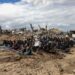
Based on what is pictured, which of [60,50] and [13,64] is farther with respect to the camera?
[60,50]

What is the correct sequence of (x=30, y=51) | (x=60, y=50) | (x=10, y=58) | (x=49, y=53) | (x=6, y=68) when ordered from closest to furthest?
(x=6, y=68), (x=10, y=58), (x=30, y=51), (x=49, y=53), (x=60, y=50)

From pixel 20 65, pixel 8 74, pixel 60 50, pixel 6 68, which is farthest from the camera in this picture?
pixel 60 50

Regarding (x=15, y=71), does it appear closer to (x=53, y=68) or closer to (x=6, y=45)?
(x=53, y=68)

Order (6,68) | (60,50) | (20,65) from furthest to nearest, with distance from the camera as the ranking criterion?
(60,50), (20,65), (6,68)

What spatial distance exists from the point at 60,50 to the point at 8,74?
20.3 m

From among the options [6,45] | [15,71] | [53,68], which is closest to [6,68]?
[15,71]

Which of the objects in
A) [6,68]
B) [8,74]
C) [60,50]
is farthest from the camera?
[60,50]

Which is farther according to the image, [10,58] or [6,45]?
[6,45]

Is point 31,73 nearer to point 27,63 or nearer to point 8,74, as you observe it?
point 8,74

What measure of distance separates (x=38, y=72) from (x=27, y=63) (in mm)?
4586

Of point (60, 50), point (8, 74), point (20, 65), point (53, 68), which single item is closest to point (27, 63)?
point (20, 65)

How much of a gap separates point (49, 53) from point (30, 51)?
4.67 m

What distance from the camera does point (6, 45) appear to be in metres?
42.9

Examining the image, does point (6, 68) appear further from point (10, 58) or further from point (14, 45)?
point (14, 45)
